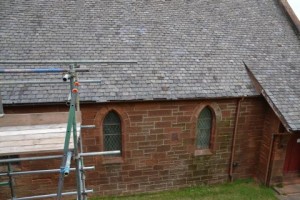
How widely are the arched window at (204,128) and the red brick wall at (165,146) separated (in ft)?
0.87

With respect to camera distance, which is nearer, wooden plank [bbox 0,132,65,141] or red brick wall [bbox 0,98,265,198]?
wooden plank [bbox 0,132,65,141]

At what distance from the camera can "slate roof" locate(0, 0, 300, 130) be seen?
888cm

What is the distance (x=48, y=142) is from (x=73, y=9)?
7458 mm

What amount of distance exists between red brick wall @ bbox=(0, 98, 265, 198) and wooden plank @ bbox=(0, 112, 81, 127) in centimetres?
279

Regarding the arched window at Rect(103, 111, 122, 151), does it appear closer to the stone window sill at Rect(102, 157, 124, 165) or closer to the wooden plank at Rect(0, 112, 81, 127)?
the stone window sill at Rect(102, 157, 124, 165)

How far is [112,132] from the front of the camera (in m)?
9.18

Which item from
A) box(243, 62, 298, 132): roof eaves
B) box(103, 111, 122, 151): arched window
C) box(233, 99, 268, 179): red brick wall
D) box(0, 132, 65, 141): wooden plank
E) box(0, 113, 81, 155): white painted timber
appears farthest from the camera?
box(233, 99, 268, 179): red brick wall

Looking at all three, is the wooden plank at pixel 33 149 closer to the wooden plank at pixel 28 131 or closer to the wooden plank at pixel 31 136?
the wooden plank at pixel 31 136

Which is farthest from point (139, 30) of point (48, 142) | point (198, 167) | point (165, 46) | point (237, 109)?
point (48, 142)

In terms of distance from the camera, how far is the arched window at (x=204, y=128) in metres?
9.80

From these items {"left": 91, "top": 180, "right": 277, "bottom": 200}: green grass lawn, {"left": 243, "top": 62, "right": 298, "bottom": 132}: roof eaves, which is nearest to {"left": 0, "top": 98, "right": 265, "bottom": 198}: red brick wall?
{"left": 91, "top": 180, "right": 277, "bottom": 200}: green grass lawn

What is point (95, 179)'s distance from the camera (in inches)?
364

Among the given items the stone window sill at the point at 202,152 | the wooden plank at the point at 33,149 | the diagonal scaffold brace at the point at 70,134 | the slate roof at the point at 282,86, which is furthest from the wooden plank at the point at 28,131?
the slate roof at the point at 282,86

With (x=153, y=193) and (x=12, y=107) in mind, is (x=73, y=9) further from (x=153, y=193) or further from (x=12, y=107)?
(x=153, y=193)
